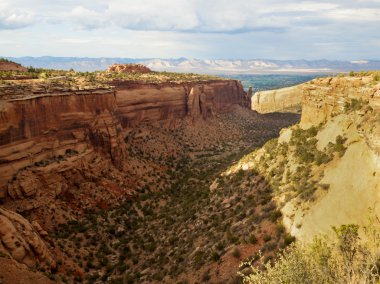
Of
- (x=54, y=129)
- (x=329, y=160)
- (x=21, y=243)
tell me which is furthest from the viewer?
(x=54, y=129)

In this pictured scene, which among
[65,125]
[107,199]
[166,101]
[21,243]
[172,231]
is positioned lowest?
[172,231]

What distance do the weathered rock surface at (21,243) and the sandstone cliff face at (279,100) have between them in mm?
99207

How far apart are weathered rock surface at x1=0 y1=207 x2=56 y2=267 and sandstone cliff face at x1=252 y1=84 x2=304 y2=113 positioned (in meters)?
99.2

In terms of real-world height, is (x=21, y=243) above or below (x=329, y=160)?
below

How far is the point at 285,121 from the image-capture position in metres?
88.0

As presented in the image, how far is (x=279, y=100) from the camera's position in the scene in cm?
12000

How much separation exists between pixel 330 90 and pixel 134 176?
75.9 feet

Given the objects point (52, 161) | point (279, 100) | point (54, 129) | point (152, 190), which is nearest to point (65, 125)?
point (54, 129)

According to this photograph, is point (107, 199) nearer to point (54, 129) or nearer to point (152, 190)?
point (152, 190)

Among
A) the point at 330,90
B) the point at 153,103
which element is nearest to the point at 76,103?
the point at 153,103

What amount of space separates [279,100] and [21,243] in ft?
357

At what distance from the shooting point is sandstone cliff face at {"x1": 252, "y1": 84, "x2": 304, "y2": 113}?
11619 cm

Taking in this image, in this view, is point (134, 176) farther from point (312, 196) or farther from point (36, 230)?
point (312, 196)

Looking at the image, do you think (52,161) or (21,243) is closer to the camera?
(21,243)
